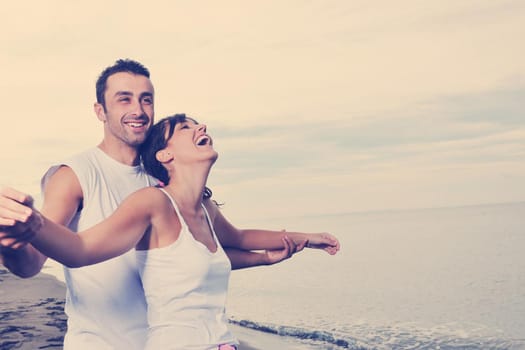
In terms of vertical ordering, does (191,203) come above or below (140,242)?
above

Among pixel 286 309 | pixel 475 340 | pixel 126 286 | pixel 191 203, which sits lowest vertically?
pixel 126 286

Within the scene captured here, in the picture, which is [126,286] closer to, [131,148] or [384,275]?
[131,148]

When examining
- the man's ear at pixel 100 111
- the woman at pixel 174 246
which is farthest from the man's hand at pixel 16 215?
the man's ear at pixel 100 111

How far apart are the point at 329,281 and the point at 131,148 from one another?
32.5m

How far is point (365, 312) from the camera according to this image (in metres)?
25.5

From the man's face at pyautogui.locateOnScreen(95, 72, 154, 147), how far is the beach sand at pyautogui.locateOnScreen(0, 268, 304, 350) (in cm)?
836

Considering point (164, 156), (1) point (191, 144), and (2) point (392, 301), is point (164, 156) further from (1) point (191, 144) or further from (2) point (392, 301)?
(2) point (392, 301)

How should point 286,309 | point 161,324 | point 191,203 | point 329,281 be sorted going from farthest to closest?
point 329,281 < point 286,309 < point 191,203 < point 161,324

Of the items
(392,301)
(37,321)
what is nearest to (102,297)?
(37,321)

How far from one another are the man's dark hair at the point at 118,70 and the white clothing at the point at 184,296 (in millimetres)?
1768

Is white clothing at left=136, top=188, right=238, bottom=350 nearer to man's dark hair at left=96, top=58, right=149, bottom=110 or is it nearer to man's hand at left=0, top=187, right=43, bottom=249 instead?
man's hand at left=0, top=187, right=43, bottom=249

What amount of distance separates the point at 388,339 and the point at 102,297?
1657 centimetres

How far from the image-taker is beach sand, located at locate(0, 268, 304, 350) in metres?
13.0

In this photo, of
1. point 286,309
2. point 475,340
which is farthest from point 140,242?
point 286,309
